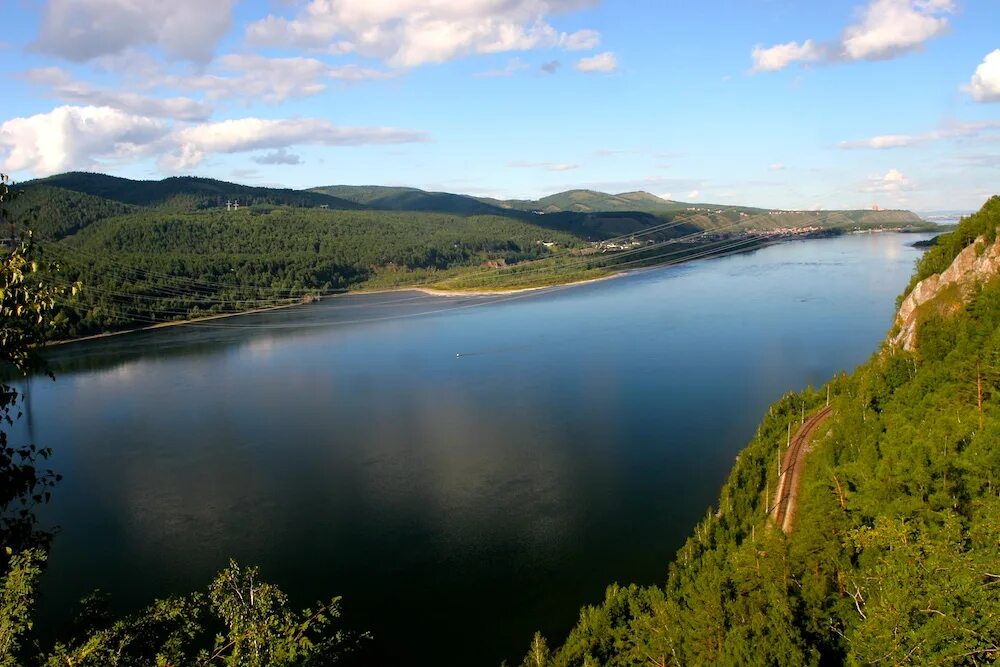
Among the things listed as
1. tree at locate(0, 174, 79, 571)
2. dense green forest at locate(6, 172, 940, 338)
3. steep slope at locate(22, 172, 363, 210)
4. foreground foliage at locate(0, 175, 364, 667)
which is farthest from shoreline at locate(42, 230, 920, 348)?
steep slope at locate(22, 172, 363, 210)

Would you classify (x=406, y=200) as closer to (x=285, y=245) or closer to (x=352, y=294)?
(x=285, y=245)

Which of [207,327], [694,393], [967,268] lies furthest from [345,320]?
[967,268]

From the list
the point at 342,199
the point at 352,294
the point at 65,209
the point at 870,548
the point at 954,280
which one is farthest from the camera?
the point at 342,199

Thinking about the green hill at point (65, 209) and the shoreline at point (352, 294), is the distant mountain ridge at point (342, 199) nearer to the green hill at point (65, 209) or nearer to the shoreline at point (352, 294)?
the green hill at point (65, 209)

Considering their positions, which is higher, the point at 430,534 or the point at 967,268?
the point at 967,268

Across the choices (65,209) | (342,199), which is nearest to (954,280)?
(65,209)

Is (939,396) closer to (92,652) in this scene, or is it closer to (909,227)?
(92,652)
